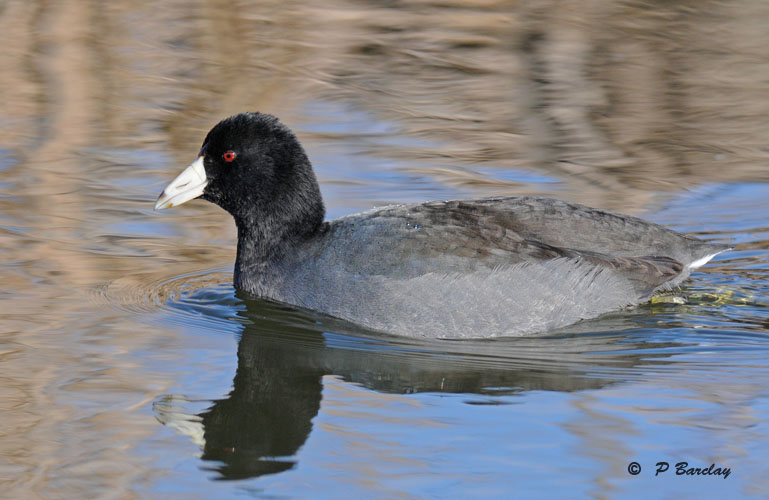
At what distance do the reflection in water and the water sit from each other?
0.02 meters

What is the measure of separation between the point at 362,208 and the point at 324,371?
2.96 metres

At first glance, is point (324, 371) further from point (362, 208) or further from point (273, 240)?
point (362, 208)

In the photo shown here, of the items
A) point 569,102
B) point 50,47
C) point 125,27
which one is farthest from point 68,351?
point 125,27

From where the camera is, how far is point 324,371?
19.8ft

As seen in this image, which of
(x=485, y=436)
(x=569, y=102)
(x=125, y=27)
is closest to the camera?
(x=485, y=436)

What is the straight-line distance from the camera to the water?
482 cm

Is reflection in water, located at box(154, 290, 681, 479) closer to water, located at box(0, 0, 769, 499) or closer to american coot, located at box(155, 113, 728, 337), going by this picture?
water, located at box(0, 0, 769, 499)

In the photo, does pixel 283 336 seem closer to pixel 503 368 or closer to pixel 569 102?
pixel 503 368

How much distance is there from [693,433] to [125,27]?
36.7 ft

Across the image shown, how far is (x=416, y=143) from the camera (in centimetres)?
1064

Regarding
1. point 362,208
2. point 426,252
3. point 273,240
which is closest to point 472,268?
point 426,252

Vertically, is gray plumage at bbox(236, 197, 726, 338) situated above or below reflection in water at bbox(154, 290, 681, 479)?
above

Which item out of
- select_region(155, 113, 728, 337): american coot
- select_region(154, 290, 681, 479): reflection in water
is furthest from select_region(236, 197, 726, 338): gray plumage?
select_region(154, 290, 681, 479): reflection in water

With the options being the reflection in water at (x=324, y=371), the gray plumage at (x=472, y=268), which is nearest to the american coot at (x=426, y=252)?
the gray plumage at (x=472, y=268)
